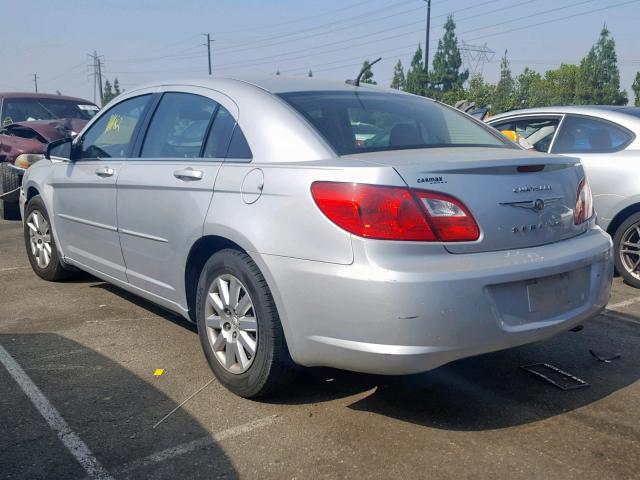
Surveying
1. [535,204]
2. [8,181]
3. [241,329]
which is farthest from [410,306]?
[8,181]

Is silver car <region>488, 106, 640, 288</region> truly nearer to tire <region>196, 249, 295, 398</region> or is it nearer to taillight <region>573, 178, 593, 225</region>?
taillight <region>573, 178, 593, 225</region>

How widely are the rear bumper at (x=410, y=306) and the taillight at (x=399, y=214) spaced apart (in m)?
0.08

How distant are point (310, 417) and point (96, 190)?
229cm

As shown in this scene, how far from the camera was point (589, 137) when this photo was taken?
622 centimetres

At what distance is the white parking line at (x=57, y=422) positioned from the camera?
2.73 m

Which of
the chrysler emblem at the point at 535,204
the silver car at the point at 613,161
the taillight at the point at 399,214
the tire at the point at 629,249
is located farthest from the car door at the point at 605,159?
the taillight at the point at 399,214

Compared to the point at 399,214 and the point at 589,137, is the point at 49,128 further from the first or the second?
the point at 399,214

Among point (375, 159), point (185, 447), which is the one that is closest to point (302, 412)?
point (185, 447)

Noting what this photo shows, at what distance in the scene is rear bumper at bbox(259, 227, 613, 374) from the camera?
2.69m

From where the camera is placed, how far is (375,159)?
2979 millimetres

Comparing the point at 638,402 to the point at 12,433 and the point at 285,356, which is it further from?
the point at 12,433

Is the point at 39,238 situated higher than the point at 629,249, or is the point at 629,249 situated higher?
the point at 39,238

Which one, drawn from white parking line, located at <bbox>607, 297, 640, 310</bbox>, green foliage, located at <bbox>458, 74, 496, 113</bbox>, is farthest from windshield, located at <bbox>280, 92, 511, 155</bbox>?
green foliage, located at <bbox>458, 74, 496, 113</bbox>

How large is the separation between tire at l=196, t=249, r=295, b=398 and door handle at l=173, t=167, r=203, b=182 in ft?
1.49
